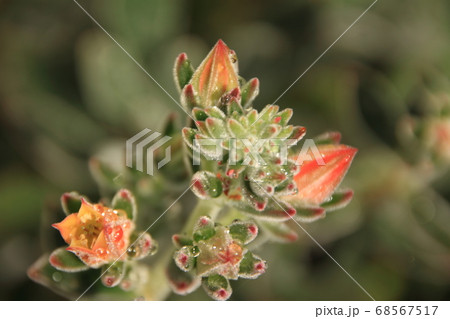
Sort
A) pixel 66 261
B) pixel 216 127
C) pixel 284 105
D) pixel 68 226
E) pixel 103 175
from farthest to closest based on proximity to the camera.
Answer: pixel 284 105 < pixel 103 175 < pixel 66 261 < pixel 68 226 < pixel 216 127

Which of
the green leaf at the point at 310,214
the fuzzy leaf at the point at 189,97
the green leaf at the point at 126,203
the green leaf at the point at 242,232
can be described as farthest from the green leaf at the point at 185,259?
the fuzzy leaf at the point at 189,97

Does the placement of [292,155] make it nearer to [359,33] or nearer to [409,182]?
[409,182]

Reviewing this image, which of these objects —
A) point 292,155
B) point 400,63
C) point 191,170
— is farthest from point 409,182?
point 191,170

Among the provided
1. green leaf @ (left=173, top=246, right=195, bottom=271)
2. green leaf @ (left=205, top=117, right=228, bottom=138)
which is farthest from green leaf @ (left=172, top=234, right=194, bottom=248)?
green leaf @ (left=205, top=117, right=228, bottom=138)

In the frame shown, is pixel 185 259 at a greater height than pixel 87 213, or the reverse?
pixel 185 259

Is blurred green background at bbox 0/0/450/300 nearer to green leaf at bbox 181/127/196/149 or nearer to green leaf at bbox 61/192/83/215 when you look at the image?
green leaf at bbox 61/192/83/215

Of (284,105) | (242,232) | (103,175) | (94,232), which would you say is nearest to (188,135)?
(242,232)

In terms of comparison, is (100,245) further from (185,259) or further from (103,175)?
(103,175)

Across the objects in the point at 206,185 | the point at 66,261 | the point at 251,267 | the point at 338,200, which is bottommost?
the point at 66,261
